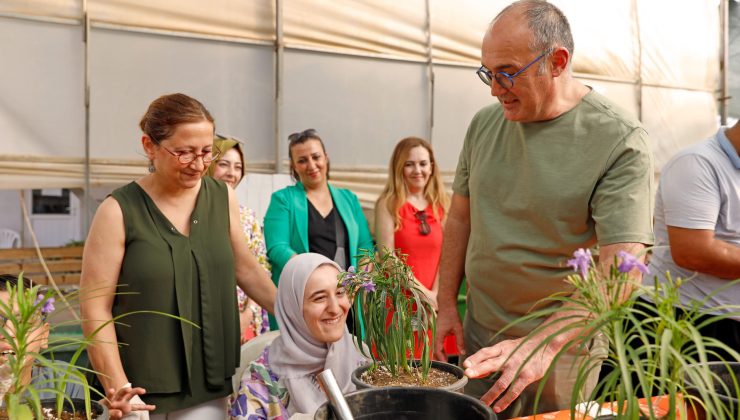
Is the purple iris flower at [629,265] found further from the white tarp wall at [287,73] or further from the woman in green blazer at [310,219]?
the white tarp wall at [287,73]

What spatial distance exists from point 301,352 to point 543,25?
4.31ft

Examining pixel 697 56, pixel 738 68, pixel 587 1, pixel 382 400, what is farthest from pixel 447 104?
pixel 382 400

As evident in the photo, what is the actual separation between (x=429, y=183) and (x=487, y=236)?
7.35 feet

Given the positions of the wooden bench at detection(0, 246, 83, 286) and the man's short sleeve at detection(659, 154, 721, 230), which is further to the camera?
the wooden bench at detection(0, 246, 83, 286)

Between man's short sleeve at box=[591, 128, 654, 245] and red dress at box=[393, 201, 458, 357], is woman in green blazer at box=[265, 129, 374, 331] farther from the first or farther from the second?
man's short sleeve at box=[591, 128, 654, 245]

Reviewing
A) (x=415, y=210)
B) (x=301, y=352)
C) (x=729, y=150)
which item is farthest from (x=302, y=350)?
(x=415, y=210)

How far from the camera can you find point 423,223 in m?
4.04

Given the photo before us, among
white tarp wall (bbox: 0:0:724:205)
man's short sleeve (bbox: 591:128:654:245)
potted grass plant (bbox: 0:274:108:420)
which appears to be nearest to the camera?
potted grass plant (bbox: 0:274:108:420)

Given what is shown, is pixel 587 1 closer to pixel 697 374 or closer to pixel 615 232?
pixel 615 232

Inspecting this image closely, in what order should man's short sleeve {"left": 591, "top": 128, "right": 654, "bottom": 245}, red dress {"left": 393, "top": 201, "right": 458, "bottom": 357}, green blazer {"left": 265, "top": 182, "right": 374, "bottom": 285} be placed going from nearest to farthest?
man's short sleeve {"left": 591, "top": 128, "right": 654, "bottom": 245}, green blazer {"left": 265, "top": 182, "right": 374, "bottom": 285}, red dress {"left": 393, "top": 201, "right": 458, "bottom": 357}

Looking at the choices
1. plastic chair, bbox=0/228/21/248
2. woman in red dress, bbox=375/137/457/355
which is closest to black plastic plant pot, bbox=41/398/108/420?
woman in red dress, bbox=375/137/457/355

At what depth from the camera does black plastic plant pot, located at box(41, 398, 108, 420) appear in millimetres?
1147

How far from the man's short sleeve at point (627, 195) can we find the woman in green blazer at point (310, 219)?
82.6 inches

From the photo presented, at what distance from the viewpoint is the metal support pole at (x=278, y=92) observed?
5824mm
